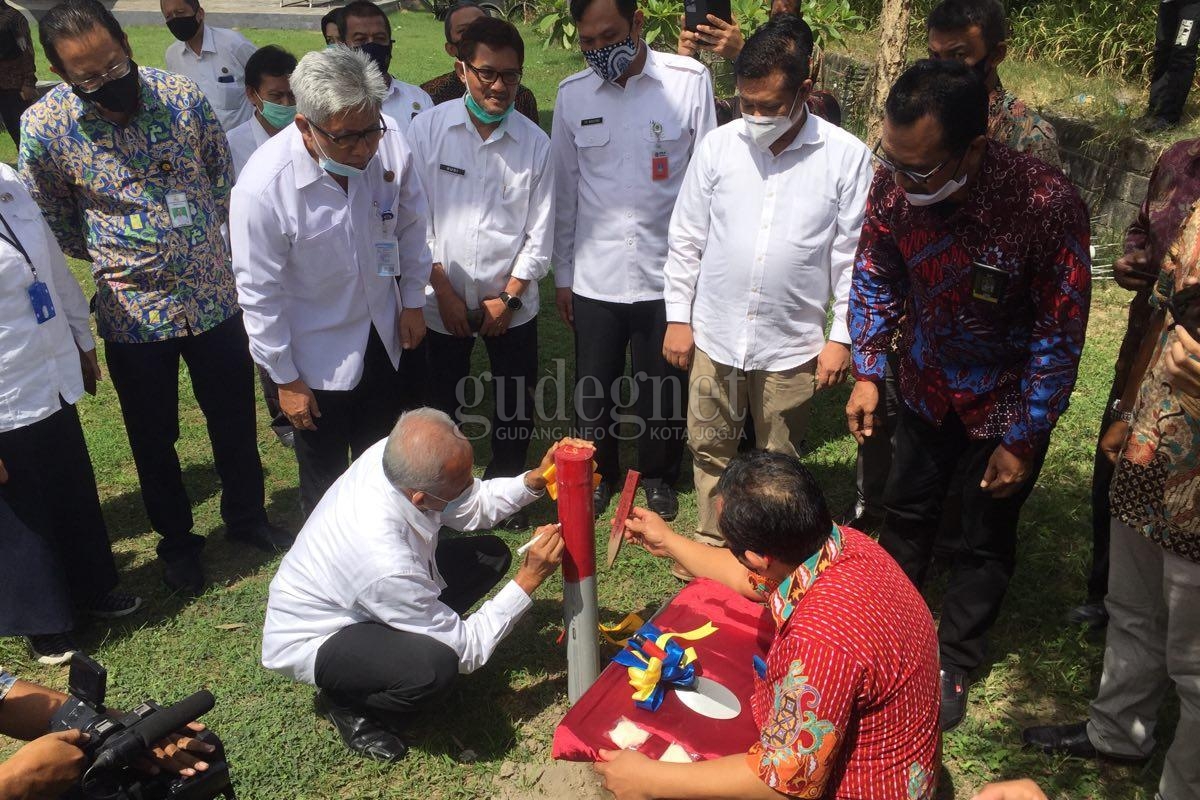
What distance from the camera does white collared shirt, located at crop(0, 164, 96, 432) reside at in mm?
3371

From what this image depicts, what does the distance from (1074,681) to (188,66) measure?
243 inches

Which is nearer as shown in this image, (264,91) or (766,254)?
(766,254)

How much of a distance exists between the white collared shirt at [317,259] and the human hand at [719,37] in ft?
5.52

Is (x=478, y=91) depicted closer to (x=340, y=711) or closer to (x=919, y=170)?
(x=919, y=170)

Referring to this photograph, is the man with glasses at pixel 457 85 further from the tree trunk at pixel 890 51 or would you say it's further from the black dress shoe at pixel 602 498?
the tree trunk at pixel 890 51

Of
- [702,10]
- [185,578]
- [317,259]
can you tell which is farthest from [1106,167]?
[185,578]

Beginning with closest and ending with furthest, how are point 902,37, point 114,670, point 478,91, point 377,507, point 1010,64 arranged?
point 377,507 → point 114,670 → point 478,91 → point 902,37 → point 1010,64

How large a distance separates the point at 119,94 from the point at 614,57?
1992 mm

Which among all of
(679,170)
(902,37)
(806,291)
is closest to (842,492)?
(806,291)

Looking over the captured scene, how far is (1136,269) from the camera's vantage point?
10.6 feet

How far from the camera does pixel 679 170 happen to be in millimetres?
4348

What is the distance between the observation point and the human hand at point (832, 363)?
3.74 meters

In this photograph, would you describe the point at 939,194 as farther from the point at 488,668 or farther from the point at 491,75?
the point at 488,668

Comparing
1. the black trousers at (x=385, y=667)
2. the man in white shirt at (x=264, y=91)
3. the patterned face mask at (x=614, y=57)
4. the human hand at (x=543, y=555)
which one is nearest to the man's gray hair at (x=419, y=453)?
the human hand at (x=543, y=555)
